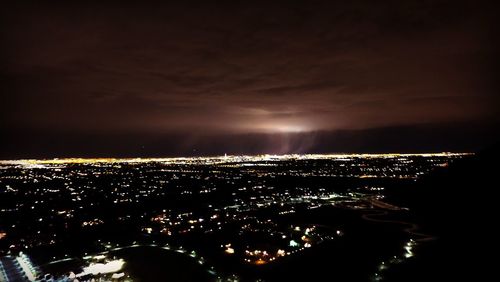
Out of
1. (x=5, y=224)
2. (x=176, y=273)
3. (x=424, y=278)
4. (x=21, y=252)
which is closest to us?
(x=424, y=278)

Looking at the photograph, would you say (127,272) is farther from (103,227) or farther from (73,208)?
(73,208)

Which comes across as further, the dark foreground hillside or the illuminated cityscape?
the illuminated cityscape

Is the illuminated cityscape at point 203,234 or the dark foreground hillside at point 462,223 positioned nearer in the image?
the dark foreground hillside at point 462,223

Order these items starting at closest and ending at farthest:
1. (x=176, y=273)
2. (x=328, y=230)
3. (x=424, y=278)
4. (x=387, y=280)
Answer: (x=424, y=278), (x=387, y=280), (x=176, y=273), (x=328, y=230)

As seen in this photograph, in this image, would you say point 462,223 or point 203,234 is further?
point 203,234

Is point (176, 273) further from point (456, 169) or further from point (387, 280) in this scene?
point (456, 169)

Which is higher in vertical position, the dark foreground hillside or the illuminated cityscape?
the dark foreground hillside

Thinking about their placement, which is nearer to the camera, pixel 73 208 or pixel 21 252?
pixel 21 252

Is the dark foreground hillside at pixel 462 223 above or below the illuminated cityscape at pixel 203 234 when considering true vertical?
above

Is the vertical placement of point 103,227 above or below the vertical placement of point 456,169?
below

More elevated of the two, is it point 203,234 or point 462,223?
point 462,223

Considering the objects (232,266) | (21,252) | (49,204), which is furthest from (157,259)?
(49,204)
